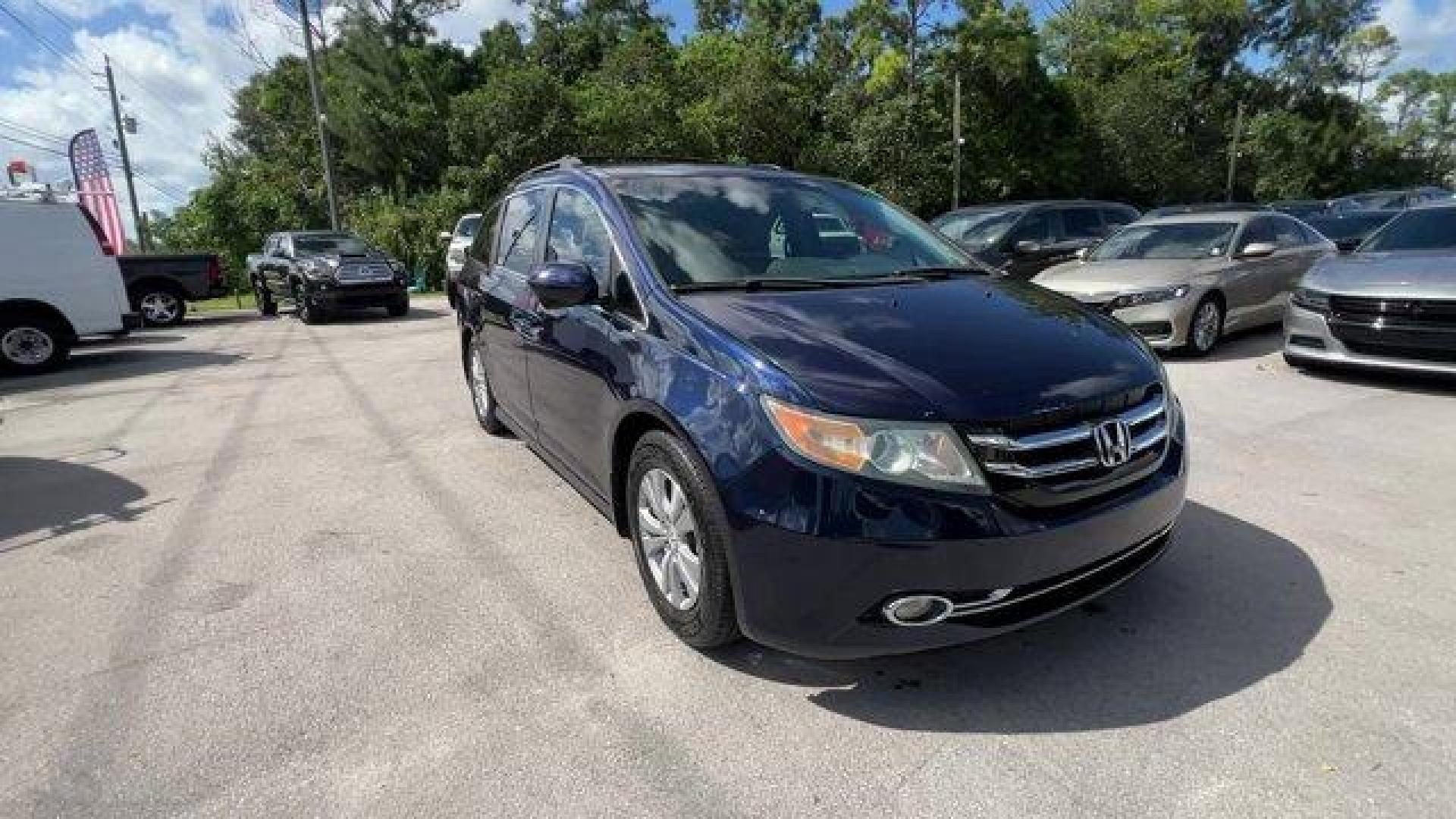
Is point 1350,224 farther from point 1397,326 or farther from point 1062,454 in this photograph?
point 1062,454

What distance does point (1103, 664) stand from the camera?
2799 millimetres

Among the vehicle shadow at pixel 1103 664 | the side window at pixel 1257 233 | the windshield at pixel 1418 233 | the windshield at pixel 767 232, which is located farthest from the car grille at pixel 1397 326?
the windshield at pixel 767 232

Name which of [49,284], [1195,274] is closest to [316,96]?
[49,284]

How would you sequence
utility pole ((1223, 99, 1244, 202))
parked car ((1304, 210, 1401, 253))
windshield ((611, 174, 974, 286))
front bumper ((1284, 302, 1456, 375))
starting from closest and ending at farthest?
windshield ((611, 174, 974, 286))
front bumper ((1284, 302, 1456, 375))
parked car ((1304, 210, 1401, 253))
utility pole ((1223, 99, 1244, 202))

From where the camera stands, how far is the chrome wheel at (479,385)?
18.9 ft

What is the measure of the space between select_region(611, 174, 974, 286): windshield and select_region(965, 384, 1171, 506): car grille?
1244 millimetres

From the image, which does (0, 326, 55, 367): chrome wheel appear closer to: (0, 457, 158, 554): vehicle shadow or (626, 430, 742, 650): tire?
(0, 457, 158, 554): vehicle shadow

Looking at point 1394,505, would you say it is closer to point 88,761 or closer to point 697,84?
point 88,761

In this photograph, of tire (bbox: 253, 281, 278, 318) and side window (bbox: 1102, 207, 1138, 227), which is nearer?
side window (bbox: 1102, 207, 1138, 227)

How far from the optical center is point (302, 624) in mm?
3332

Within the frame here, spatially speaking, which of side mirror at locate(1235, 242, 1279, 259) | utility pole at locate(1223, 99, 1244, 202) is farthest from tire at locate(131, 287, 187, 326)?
utility pole at locate(1223, 99, 1244, 202)

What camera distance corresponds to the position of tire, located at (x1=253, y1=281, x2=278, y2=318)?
58.9 feet

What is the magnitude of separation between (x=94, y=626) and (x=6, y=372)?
948 cm

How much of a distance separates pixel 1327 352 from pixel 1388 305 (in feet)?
1.94
